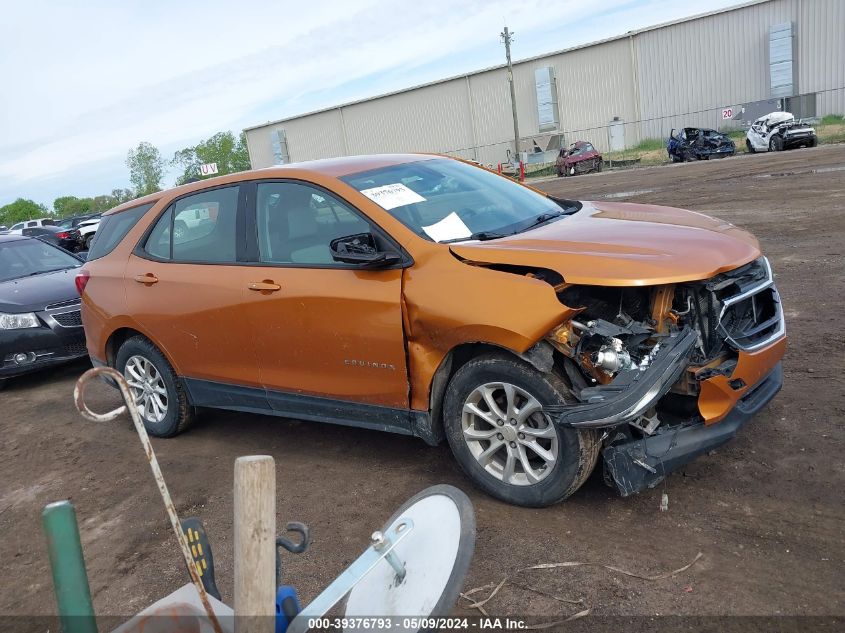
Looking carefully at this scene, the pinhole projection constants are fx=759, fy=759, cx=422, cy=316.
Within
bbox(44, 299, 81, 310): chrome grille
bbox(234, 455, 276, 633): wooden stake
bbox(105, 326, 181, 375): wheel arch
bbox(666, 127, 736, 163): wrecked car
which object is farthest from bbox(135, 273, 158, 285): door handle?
bbox(666, 127, 736, 163): wrecked car

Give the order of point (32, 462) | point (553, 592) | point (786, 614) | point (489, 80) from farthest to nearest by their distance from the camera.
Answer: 1. point (489, 80)
2. point (32, 462)
3. point (553, 592)
4. point (786, 614)

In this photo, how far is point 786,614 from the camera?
277 centimetres

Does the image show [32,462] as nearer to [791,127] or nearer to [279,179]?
[279,179]

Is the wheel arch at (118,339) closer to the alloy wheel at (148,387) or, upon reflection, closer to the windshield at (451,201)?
the alloy wheel at (148,387)

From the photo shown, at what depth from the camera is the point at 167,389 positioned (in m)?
5.48

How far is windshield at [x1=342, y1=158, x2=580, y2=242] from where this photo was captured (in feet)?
13.9

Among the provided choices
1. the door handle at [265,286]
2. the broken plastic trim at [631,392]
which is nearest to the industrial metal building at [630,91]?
the door handle at [265,286]

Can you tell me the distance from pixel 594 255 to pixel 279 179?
212 cm

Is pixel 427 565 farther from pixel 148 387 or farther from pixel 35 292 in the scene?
pixel 35 292

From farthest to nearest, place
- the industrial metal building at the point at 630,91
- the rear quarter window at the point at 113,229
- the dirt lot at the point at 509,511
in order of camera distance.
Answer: the industrial metal building at the point at 630,91
the rear quarter window at the point at 113,229
the dirt lot at the point at 509,511

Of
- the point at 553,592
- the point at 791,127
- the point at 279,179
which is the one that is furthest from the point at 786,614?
the point at 791,127

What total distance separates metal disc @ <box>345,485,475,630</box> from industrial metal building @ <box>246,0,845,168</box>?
4020 cm

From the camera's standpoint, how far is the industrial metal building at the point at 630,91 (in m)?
37.1

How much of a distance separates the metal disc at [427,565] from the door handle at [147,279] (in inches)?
136
